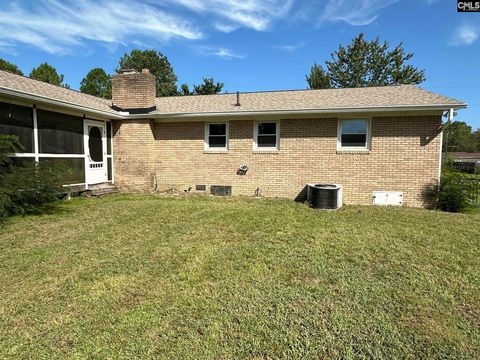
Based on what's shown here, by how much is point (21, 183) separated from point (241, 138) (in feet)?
21.6

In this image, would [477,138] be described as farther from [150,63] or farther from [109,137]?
[109,137]

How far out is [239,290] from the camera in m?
3.55

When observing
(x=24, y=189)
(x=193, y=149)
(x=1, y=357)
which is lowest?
(x=1, y=357)

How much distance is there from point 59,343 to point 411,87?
13142 millimetres

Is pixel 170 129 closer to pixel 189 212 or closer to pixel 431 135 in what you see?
pixel 189 212

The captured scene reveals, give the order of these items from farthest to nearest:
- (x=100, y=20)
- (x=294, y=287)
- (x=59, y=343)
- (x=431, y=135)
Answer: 1. (x=100, y=20)
2. (x=431, y=135)
3. (x=294, y=287)
4. (x=59, y=343)

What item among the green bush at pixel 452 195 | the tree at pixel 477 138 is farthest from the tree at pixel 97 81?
the tree at pixel 477 138

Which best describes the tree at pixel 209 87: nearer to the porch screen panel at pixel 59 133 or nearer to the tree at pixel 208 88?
the tree at pixel 208 88

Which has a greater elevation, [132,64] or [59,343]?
[132,64]

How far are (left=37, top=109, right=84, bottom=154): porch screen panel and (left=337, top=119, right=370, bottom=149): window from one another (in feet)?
28.5

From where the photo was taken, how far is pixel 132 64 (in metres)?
45.5

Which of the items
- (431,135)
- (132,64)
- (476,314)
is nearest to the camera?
(476,314)

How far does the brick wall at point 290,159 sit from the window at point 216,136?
0.23 metres

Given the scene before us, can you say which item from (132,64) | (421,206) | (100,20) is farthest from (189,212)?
(132,64)
